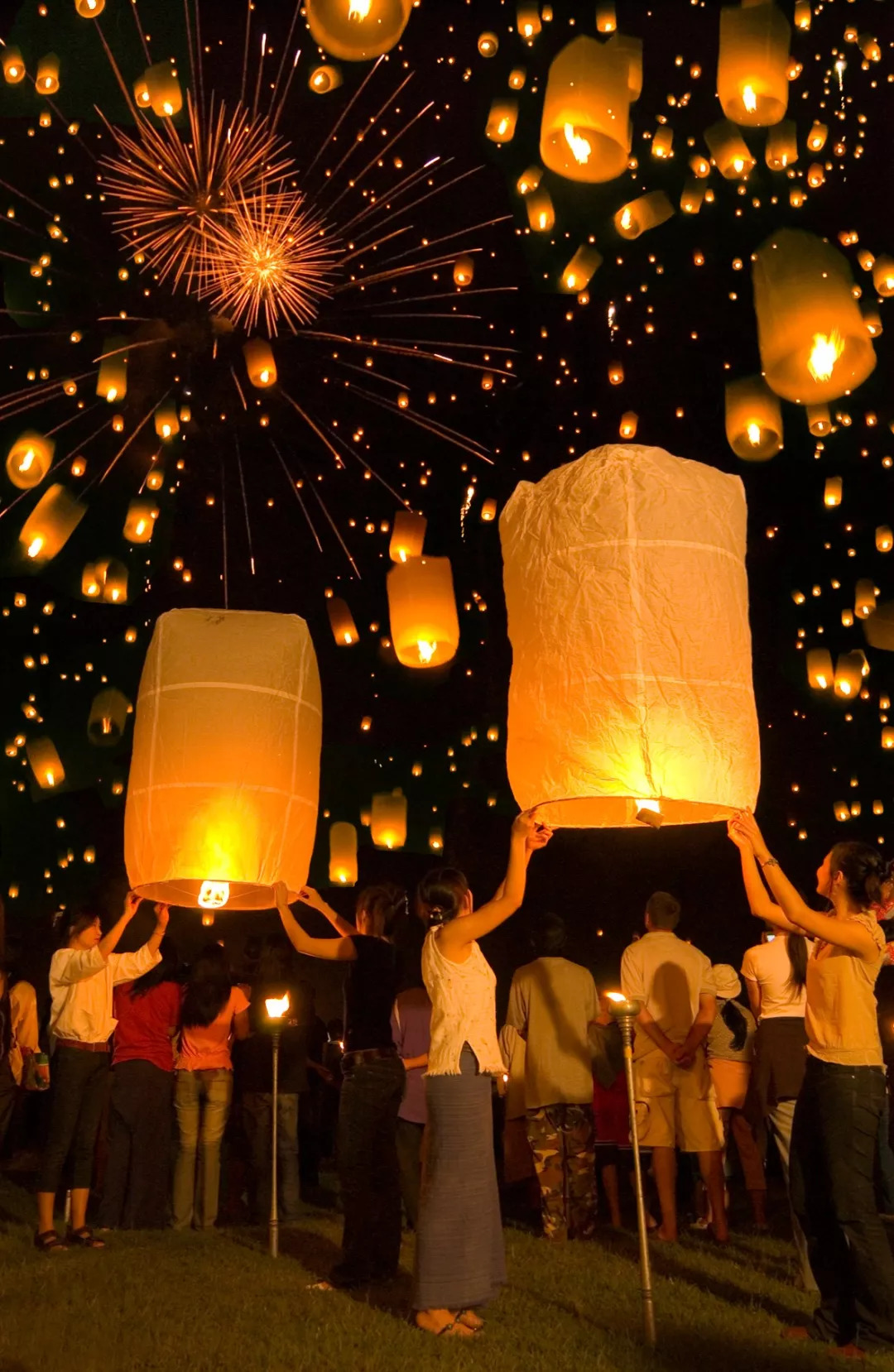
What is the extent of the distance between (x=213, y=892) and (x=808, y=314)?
9.66ft

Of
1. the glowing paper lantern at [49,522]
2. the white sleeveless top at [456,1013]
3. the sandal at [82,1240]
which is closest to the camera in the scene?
the white sleeveless top at [456,1013]

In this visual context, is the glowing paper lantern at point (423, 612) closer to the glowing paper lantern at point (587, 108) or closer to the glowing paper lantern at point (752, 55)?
the glowing paper lantern at point (587, 108)

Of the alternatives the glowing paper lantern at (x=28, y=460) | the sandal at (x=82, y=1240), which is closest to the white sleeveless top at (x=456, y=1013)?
the sandal at (x=82, y=1240)

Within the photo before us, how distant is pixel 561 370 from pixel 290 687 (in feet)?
31.6

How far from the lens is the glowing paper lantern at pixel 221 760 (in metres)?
4.69

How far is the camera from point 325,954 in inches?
197

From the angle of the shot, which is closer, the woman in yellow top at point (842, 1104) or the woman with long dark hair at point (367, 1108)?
the woman in yellow top at point (842, 1104)

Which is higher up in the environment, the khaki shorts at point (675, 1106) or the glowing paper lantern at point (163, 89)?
the glowing paper lantern at point (163, 89)

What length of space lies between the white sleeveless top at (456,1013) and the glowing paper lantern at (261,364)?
169 inches

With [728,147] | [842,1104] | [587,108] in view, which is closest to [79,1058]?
[842,1104]

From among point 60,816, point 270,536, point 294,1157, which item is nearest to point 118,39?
point 294,1157

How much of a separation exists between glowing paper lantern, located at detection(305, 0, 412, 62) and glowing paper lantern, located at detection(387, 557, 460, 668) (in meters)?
2.25

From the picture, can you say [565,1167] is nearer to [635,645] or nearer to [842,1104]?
[842,1104]

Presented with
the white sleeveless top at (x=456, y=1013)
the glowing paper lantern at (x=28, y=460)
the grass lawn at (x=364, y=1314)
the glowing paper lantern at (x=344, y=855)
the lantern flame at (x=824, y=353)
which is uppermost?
the glowing paper lantern at (x=28, y=460)
